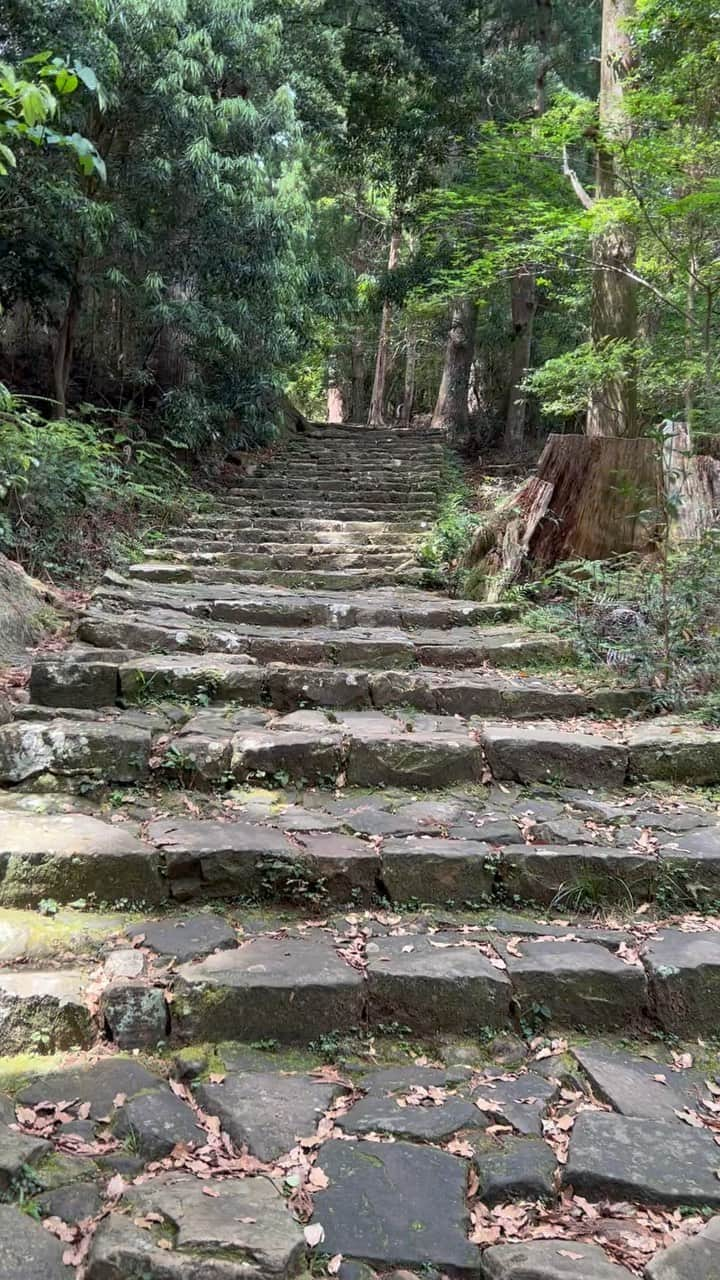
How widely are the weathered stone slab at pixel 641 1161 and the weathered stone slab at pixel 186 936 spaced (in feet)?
3.47

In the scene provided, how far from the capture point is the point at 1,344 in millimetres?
9227

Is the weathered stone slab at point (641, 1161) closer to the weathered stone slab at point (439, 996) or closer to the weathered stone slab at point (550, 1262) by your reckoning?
the weathered stone slab at point (550, 1262)

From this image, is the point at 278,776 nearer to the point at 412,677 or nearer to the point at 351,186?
the point at 412,677

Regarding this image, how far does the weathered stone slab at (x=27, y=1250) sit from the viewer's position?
1.45m

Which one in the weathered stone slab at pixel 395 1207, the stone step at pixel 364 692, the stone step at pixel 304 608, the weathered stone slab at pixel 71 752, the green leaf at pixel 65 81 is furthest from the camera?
the stone step at pixel 304 608

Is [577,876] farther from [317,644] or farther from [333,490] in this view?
[333,490]

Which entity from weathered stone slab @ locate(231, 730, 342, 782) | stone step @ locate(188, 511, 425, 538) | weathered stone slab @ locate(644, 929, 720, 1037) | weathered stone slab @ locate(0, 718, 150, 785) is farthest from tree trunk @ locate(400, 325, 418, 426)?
weathered stone slab @ locate(644, 929, 720, 1037)

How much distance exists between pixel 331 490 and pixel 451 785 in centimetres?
722

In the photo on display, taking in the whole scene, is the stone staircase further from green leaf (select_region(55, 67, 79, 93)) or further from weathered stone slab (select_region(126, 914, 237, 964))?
green leaf (select_region(55, 67, 79, 93))

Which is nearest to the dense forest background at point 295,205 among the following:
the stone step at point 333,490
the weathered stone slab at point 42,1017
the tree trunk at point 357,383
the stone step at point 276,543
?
the stone step at point 276,543

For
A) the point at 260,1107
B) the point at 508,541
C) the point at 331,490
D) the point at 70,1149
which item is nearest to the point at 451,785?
the point at 260,1107

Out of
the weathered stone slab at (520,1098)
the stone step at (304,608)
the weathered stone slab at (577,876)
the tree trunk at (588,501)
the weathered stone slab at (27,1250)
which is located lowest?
the weathered stone slab at (520,1098)

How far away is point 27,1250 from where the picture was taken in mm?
1486

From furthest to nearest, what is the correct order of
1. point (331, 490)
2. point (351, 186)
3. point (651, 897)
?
1. point (351, 186)
2. point (331, 490)
3. point (651, 897)
